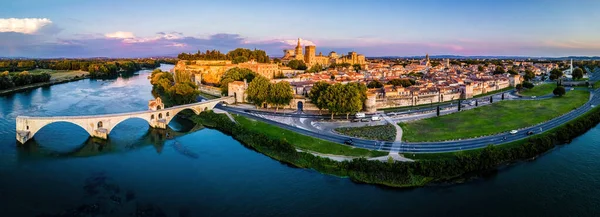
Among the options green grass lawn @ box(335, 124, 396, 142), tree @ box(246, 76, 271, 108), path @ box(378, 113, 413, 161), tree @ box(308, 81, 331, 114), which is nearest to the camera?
path @ box(378, 113, 413, 161)

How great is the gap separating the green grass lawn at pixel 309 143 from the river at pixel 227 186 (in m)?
2.68

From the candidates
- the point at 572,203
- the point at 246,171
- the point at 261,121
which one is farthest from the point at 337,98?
the point at 572,203

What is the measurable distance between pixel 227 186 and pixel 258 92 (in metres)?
20.2

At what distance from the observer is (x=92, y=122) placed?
2919cm

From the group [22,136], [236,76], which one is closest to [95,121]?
[22,136]

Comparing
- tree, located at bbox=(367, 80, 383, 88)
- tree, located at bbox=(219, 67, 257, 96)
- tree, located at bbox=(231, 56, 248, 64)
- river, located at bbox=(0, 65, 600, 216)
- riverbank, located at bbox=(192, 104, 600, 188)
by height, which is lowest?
river, located at bbox=(0, 65, 600, 216)

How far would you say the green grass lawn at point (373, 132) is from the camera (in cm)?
2791

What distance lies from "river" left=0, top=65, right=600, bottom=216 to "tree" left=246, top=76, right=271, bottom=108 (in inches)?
418

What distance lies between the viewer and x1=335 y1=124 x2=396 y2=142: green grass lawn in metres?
27.9

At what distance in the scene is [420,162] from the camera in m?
21.8

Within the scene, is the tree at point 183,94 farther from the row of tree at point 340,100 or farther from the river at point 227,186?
the row of tree at point 340,100

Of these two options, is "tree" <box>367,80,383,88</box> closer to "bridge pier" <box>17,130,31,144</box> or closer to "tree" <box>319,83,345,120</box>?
"tree" <box>319,83,345,120</box>

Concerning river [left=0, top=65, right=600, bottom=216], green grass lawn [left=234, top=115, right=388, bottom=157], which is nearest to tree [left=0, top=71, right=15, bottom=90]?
river [left=0, top=65, right=600, bottom=216]

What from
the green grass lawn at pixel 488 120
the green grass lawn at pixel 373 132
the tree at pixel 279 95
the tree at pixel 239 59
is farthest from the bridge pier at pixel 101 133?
the tree at pixel 239 59
